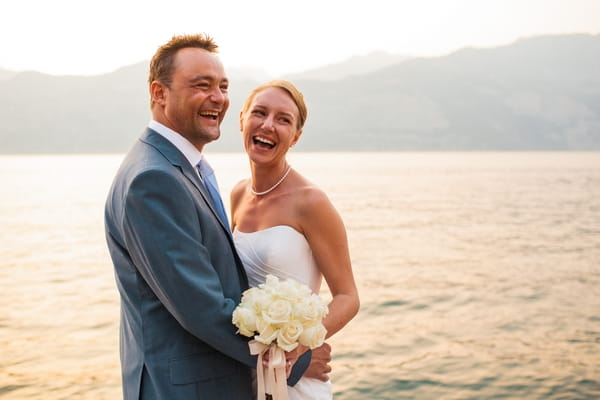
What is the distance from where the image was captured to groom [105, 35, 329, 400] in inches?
102

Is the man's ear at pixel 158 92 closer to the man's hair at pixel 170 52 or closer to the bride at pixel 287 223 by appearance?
the man's hair at pixel 170 52

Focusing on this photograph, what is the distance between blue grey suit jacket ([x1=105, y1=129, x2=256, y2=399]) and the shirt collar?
47mm

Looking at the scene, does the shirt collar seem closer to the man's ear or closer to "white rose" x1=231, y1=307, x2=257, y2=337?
the man's ear

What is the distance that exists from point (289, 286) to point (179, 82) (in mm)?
1113

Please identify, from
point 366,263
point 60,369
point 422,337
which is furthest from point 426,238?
point 60,369

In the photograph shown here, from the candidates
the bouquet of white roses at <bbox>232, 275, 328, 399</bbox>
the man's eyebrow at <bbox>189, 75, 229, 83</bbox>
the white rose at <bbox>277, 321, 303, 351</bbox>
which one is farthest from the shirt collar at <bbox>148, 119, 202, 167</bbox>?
the white rose at <bbox>277, 321, 303, 351</bbox>

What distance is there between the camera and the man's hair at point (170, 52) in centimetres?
304

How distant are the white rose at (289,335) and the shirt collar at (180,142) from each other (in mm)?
886

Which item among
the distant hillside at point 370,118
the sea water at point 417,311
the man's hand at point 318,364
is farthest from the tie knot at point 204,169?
the distant hillside at point 370,118

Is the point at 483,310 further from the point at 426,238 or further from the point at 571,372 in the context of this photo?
the point at 426,238

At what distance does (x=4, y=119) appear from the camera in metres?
179

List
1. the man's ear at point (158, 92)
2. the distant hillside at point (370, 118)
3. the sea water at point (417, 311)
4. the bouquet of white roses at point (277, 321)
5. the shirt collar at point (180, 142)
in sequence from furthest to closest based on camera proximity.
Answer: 1. the distant hillside at point (370, 118)
2. the sea water at point (417, 311)
3. the man's ear at point (158, 92)
4. the shirt collar at point (180, 142)
5. the bouquet of white roses at point (277, 321)

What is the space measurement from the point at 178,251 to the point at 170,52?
1.05 metres

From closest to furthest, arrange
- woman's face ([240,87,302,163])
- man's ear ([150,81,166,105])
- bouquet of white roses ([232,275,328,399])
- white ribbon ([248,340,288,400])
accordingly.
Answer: bouquet of white roses ([232,275,328,399]) < white ribbon ([248,340,288,400]) < man's ear ([150,81,166,105]) < woman's face ([240,87,302,163])
